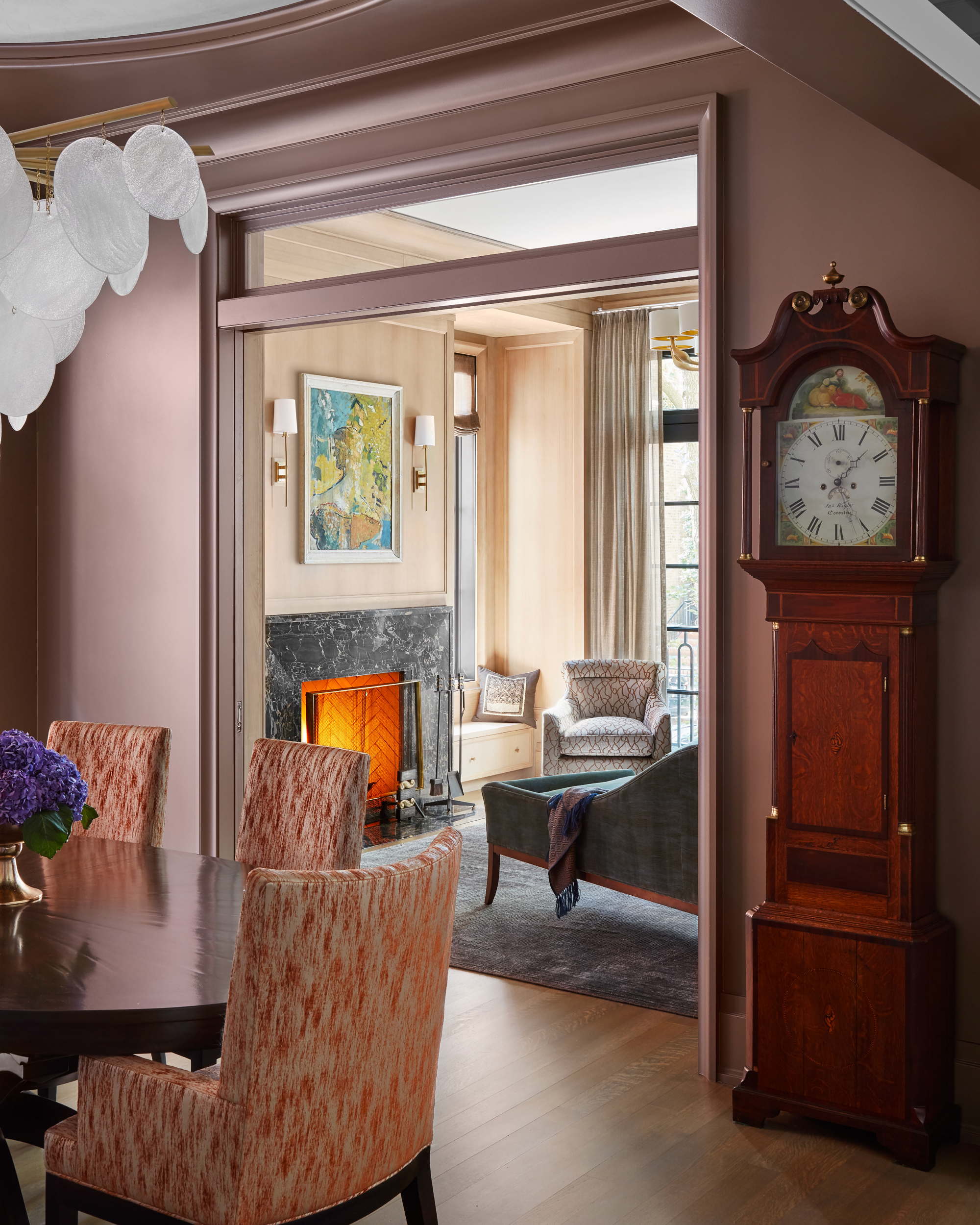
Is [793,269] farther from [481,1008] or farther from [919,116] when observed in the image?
[481,1008]

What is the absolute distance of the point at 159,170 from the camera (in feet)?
Result: 7.59

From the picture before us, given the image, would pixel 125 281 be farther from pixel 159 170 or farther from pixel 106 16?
pixel 106 16

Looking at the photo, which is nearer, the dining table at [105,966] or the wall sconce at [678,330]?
the dining table at [105,966]

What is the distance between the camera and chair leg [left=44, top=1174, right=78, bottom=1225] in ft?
6.91

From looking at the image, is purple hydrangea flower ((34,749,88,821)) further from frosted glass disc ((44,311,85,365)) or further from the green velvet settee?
the green velvet settee

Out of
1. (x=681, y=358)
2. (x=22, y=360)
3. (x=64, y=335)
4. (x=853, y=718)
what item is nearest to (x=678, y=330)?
(x=681, y=358)

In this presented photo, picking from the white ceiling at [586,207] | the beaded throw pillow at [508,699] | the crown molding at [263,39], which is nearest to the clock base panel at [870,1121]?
the white ceiling at [586,207]

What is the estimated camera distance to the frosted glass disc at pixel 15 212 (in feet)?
7.34

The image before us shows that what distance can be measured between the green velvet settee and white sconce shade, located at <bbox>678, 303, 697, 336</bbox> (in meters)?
2.22

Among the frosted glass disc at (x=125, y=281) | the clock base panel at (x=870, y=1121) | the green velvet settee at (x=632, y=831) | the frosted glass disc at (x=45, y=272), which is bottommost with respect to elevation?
the clock base panel at (x=870, y=1121)

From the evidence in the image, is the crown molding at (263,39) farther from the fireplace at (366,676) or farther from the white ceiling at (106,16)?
the fireplace at (366,676)

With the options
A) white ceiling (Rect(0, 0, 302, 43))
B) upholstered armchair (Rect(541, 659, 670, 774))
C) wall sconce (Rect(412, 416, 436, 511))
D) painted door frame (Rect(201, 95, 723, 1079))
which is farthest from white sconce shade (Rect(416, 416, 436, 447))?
white ceiling (Rect(0, 0, 302, 43))

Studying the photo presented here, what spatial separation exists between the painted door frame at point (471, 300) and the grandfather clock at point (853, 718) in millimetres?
289

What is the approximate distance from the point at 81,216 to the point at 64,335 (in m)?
0.67
